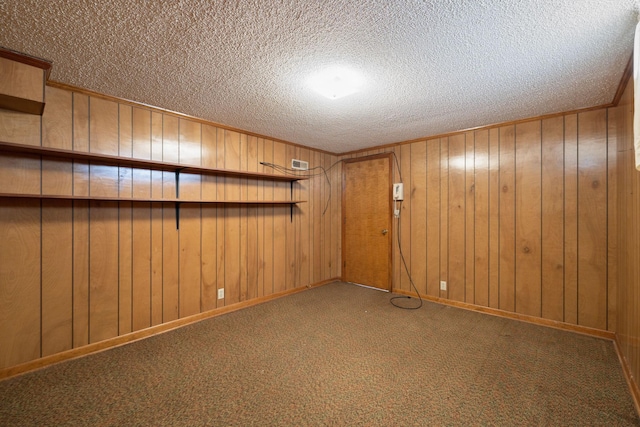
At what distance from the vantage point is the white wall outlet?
395cm

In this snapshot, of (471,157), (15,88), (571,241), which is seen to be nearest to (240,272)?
(15,88)

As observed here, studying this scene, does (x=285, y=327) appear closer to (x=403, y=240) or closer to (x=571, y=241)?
(x=403, y=240)

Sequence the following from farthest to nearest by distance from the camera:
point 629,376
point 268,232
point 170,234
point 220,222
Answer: point 268,232 → point 220,222 → point 170,234 → point 629,376

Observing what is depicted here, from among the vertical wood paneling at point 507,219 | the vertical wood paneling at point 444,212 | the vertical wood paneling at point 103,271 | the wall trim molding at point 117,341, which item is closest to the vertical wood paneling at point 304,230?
the wall trim molding at point 117,341

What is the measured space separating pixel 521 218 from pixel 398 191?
1475 mm

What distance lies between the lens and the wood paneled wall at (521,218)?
2625 millimetres

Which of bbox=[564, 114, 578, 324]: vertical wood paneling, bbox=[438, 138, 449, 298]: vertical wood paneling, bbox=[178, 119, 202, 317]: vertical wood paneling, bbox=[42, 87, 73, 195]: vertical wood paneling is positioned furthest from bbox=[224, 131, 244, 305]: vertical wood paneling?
bbox=[564, 114, 578, 324]: vertical wood paneling

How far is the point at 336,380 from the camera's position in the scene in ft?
6.45

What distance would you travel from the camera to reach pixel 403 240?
398 centimetres

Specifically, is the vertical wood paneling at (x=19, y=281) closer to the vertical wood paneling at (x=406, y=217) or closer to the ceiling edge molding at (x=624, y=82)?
the vertical wood paneling at (x=406, y=217)

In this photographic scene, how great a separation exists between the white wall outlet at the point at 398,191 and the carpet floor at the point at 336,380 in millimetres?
1746

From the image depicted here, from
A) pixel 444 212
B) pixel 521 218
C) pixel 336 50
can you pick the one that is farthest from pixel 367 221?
pixel 336 50

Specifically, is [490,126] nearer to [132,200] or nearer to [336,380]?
[336,380]

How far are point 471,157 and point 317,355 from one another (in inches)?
112
